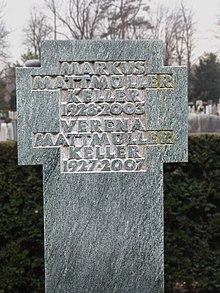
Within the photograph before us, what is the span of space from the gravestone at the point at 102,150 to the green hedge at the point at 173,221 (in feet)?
2.21

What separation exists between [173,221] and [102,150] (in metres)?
1.25

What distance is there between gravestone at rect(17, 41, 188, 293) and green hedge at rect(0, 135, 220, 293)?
2.21 ft

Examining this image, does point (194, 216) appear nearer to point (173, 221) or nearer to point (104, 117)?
point (173, 221)

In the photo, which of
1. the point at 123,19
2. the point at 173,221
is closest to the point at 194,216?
the point at 173,221

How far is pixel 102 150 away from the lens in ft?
12.4

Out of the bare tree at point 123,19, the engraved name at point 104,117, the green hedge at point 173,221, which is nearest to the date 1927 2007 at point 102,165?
the engraved name at point 104,117

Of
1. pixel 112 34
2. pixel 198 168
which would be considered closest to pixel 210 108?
pixel 112 34

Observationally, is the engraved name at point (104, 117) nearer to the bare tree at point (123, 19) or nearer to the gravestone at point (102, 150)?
the gravestone at point (102, 150)

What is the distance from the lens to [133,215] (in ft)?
12.5

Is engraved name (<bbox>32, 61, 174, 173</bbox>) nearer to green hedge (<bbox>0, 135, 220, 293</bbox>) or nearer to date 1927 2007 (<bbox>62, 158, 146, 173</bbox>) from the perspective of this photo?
date 1927 2007 (<bbox>62, 158, 146, 173</bbox>)

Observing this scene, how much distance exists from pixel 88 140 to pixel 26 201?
1038mm

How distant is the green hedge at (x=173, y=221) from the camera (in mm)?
4387

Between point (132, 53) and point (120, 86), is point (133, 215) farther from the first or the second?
point (132, 53)

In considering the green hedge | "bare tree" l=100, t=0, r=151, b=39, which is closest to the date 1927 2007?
the green hedge
